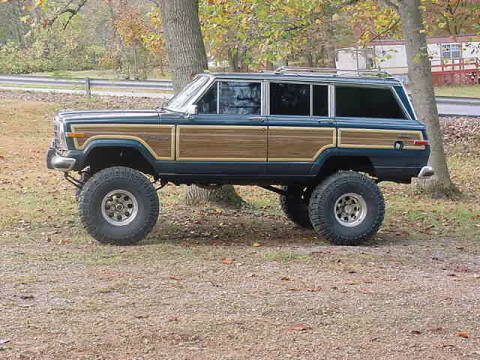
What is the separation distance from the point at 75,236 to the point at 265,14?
7668 millimetres

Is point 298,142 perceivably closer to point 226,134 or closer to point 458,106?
point 226,134

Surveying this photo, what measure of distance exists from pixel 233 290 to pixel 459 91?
3153cm

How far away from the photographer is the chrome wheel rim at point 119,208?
9.95 metres

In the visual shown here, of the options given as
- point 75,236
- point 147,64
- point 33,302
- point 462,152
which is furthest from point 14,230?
point 147,64

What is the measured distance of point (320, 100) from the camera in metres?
10.6

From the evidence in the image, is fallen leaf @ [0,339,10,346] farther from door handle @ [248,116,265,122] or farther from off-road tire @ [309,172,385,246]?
off-road tire @ [309,172,385,246]

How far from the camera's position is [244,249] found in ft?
32.8

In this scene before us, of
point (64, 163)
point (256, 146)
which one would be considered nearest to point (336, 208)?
point (256, 146)

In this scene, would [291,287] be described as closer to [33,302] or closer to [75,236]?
[33,302]

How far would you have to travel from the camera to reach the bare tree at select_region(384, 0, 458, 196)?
16219mm

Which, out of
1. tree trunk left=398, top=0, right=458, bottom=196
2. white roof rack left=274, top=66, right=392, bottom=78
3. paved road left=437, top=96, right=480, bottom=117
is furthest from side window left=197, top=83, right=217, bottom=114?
paved road left=437, top=96, right=480, bottom=117

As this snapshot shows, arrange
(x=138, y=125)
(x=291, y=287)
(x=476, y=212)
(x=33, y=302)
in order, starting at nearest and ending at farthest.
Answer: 1. (x=33, y=302)
2. (x=291, y=287)
3. (x=138, y=125)
4. (x=476, y=212)

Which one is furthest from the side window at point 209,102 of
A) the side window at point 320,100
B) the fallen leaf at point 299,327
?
the fallen leaf at point 299,327

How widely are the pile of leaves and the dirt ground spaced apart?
10121mm
